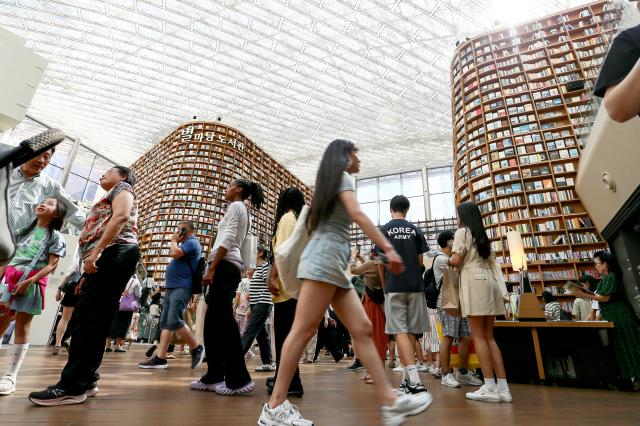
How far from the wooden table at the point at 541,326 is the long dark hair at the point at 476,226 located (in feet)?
4.42

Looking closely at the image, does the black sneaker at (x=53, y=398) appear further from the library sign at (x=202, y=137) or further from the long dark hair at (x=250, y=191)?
the library sign at (x=202, y=137)

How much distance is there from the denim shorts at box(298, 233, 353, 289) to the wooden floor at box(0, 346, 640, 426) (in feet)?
1.88

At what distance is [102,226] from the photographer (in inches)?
64.2

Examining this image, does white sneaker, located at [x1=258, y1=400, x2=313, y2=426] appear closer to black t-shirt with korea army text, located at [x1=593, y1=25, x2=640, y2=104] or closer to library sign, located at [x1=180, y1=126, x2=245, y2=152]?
black t-shirt with korea army text, located at [x1=593, y1=25, x2=640, y2=104]

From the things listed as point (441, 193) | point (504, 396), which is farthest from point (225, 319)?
point (441, 193)

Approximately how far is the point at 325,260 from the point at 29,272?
1.73 metres

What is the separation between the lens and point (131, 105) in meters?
15.0

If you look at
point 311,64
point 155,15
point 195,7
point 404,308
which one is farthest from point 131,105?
point 404,308

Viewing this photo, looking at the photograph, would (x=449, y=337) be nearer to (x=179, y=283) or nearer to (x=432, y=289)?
(x=432, y=289)

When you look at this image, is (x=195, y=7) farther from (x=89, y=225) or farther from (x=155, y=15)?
(x=89, y=225)

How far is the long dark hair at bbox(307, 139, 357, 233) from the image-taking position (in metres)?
1.23

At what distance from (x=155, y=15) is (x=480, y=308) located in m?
13.0

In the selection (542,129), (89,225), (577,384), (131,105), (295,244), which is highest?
(131,105)

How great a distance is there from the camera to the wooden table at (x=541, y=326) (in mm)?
2701
